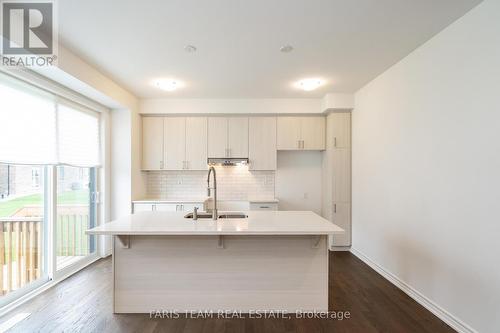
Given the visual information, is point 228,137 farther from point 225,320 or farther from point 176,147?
point 225,320

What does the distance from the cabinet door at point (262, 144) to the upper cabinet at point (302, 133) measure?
5.3 inches

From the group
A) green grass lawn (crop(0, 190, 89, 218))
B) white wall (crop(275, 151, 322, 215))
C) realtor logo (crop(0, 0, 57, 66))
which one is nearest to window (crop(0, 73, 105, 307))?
green grass lawn (crop(0, 190, 89, 218))

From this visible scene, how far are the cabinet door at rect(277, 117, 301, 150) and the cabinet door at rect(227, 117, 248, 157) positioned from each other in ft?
2.07

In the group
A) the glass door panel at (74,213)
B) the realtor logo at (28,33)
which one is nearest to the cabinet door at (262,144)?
the glass door panel at (74,213)

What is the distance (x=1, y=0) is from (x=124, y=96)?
195 centimetres

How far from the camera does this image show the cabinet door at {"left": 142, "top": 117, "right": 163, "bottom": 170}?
4.46 meters

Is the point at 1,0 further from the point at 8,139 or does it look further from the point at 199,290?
the point at 199,290

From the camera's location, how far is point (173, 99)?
14.2 ft

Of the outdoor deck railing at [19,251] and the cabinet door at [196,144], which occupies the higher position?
the cabinet door at [196,144]

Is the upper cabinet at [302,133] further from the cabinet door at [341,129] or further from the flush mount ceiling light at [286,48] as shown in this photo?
the flush mount ceiling light at [286,48]

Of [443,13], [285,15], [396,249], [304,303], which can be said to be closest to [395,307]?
[396,249]

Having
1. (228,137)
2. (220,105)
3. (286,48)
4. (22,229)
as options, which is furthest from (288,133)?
(22,229)

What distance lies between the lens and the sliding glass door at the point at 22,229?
246 cm

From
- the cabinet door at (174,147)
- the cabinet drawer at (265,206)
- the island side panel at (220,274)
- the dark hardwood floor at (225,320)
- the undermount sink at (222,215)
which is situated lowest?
the dark hardwood floor at (225,320)
